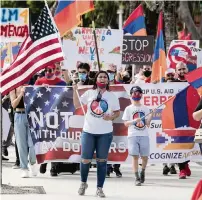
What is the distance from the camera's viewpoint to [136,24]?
1936 centimetres

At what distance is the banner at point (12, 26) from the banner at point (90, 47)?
75.4 inches

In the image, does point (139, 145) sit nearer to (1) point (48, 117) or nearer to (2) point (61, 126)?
(2) point (61, 126)

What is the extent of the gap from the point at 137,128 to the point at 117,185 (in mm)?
870

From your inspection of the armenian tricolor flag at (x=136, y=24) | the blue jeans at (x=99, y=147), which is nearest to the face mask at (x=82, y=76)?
the blue jeans at (x=99, y=147)

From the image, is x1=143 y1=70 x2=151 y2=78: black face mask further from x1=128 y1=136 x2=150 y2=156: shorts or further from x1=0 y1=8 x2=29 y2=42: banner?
x1=128 y1=136 x2=150 y2=156: shorts

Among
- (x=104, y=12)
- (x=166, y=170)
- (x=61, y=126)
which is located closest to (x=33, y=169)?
(x=61, y=126)

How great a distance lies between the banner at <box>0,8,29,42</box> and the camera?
13523mm

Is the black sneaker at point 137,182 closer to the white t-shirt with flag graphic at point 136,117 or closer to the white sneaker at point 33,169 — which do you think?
the white t-shirt with flag graphic at point 136,117

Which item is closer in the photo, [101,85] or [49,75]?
[101,85]

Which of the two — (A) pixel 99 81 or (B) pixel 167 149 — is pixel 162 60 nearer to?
(B) pixel 167 149

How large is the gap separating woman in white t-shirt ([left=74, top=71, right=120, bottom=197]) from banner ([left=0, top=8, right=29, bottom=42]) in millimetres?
2581

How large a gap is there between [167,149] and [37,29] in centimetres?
335

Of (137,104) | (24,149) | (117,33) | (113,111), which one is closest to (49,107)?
(24,149)

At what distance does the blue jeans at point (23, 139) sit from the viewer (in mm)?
13008
